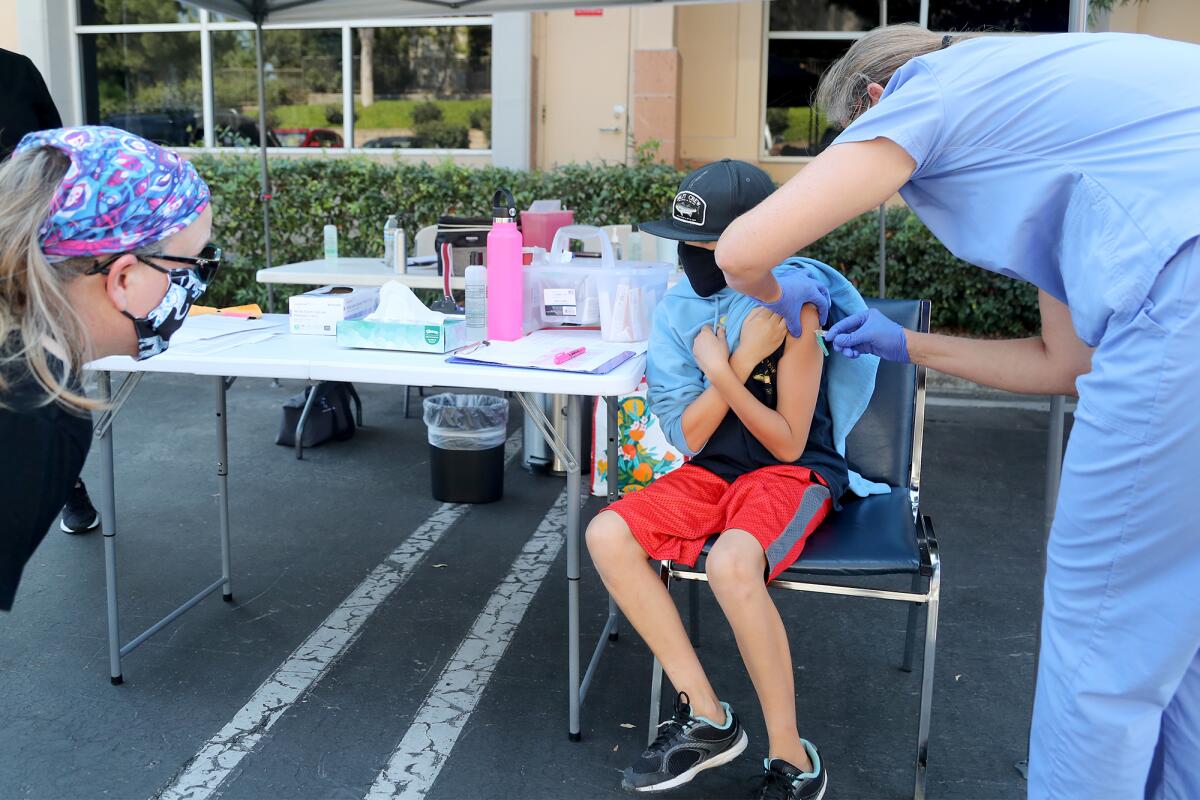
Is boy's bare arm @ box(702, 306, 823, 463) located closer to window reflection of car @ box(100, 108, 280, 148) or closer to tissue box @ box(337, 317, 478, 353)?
tissue box @ box(337, 317, 478, 353)

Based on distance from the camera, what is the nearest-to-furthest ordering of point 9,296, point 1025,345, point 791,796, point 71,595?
point 9,296
point 1025,345
point 791,796
point 71,595

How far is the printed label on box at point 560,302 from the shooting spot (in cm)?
307

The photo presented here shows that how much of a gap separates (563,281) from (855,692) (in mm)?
1412

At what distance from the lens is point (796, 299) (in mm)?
2412

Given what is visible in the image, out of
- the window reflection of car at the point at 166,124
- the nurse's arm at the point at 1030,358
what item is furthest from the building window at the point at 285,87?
the nurse's arm at the point at 1030,358

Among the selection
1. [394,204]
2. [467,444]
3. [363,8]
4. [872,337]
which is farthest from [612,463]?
[394,204]

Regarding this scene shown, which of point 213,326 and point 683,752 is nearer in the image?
point 683,752

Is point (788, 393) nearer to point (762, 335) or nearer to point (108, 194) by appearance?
point (762, 335)

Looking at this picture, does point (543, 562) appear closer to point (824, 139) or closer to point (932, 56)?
point (932, 56)

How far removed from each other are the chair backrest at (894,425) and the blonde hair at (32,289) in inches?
80.6

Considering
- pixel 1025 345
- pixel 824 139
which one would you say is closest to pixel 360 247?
pixel 824 139

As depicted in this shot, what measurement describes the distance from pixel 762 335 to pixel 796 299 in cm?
12

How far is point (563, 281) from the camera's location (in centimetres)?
307

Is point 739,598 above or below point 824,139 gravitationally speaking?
below
